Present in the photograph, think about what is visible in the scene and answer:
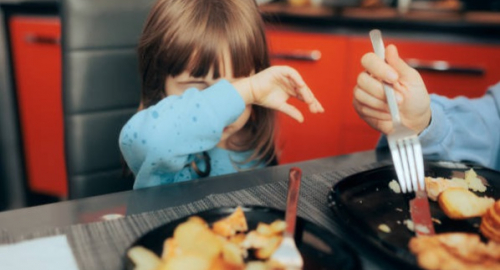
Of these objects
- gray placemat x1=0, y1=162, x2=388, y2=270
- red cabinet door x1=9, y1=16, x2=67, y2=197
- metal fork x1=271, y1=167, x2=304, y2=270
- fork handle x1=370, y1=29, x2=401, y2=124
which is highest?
fork handle x1=370, y1=29, x2=401, y2=124

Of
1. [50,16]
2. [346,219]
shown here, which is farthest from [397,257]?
[50,16]

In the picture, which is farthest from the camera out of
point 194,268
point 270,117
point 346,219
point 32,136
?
point 32,136

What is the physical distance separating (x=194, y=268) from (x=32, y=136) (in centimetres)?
215

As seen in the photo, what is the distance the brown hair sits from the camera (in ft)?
3.24

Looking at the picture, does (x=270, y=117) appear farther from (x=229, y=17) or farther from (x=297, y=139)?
(x=297, y=139)

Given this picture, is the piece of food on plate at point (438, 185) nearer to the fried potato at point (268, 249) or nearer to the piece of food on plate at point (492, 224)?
the piece of food on plate at point (492, 224)

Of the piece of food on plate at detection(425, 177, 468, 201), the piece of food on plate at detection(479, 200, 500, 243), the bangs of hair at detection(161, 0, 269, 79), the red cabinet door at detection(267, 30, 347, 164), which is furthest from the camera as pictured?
the red cabinet door at detection(267, 30, 347, 164)

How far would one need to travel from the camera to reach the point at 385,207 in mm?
641

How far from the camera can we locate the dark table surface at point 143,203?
60 centimetres

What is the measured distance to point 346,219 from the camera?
0.56 metres

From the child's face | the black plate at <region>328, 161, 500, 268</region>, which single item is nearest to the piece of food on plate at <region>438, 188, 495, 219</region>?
the black plate at <region>328, 161, 500, 268</region>

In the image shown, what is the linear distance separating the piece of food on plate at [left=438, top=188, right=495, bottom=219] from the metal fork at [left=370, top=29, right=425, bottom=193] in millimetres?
34

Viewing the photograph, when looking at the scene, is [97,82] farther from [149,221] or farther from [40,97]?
[40,97]

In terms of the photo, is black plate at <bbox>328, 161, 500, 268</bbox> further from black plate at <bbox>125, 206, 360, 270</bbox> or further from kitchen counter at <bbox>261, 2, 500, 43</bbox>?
kitchen counter at <bbox>261, 2, 500, 43</bbox>
